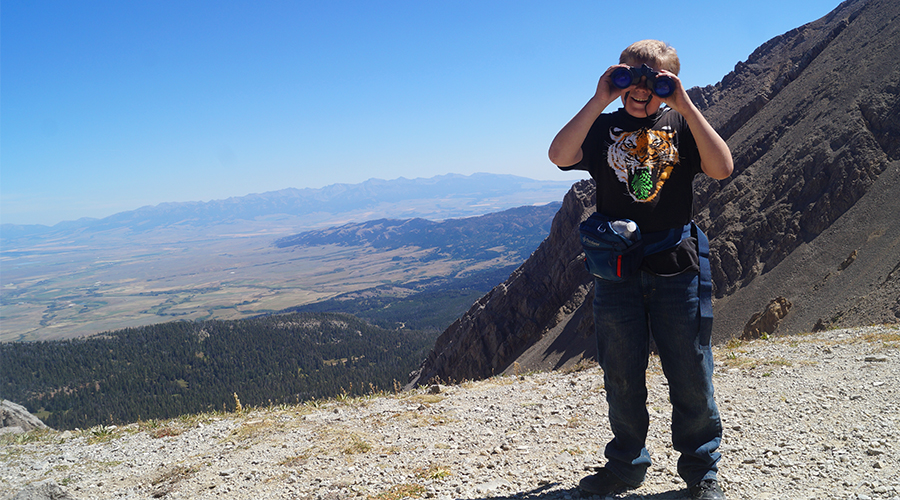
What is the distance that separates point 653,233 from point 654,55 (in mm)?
1316

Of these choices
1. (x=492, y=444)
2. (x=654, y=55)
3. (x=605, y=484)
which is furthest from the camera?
(x=492, y=444)

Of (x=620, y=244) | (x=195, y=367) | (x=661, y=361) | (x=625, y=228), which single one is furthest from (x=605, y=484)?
(x=195, y=367)

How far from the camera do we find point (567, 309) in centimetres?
4206

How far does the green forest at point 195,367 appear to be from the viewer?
225 feet

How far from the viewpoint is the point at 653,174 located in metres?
3.68

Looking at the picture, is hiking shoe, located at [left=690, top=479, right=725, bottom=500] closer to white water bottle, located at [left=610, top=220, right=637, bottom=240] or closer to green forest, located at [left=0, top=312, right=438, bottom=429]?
white water bottle, located at [left=610, top=220, right=637, bottom=240]

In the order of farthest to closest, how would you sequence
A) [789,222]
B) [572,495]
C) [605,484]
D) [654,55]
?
[789,222] < [572,495] < [605,484] < [654,55]

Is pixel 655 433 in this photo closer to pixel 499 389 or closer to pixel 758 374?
pixel 758 374

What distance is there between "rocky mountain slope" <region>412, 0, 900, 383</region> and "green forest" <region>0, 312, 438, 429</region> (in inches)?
922

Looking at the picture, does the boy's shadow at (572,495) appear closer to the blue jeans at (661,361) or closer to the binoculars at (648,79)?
the blue jeans at (661,361)

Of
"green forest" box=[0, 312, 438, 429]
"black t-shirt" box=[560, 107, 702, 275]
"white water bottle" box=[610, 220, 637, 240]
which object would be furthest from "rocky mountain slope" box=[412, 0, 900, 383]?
"green forest" box=[0, 312, 438, 429]

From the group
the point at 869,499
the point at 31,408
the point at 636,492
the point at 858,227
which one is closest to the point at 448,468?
the point at 636,492

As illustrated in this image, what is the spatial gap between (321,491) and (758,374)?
6682 millimetres

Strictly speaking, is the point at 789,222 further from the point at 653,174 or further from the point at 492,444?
the point at 653,174
